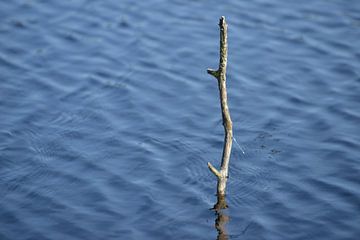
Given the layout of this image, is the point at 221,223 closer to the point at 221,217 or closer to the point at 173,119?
the point at 221,217

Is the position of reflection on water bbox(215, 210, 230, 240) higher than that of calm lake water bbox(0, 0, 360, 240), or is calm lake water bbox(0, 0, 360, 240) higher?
calm lake water bbox(0, 0, 360, 240)

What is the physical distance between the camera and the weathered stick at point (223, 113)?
31.1ft

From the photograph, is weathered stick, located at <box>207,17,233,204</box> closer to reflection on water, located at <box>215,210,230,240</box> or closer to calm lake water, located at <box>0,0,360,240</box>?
reflection on water, located at <box>215,210,230,240</box>

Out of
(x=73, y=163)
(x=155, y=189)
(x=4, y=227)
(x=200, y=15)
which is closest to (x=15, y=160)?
(x=73, y=163)

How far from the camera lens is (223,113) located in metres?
10.0

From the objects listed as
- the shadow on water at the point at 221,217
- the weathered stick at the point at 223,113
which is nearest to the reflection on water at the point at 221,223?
the shadow on water at the point at 221,217

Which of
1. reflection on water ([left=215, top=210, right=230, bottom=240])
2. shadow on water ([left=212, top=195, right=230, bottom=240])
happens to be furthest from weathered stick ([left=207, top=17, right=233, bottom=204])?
reflection on water ([left=215, top=210, right=230, bottom=240])

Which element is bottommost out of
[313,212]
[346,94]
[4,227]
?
[4,227]

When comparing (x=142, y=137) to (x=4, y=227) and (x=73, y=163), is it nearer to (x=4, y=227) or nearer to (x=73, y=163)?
(x=73, y=163)

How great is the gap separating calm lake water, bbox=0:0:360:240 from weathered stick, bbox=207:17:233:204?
1.69 feet

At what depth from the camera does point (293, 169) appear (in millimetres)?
11703

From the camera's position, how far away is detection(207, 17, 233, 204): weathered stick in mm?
9492

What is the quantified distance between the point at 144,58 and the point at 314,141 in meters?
4.40

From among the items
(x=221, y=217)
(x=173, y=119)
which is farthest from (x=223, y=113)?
(x=173, y=119)
